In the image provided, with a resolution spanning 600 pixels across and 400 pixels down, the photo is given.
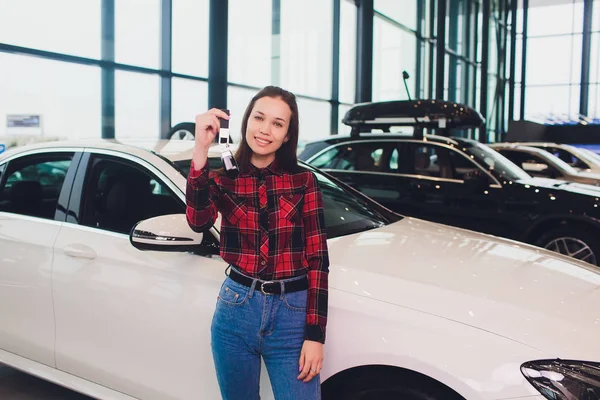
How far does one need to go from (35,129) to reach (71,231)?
4310mm

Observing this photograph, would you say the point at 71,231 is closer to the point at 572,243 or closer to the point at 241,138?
the point at 241,138

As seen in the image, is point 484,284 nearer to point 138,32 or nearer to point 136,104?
point 136,104

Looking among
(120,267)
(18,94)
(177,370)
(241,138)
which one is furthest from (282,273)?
(18,94)

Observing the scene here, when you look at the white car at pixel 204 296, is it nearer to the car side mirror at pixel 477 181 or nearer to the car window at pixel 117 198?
the car window at pixel 117 198

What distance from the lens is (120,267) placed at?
2.26 metres

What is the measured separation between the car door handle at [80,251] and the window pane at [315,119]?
328 inches

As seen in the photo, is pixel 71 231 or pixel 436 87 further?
pixel 436 87

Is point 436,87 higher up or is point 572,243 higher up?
point 436,87

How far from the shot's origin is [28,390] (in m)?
3.10

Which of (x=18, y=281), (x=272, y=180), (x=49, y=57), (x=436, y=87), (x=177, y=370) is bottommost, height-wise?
(x=177, y=370)

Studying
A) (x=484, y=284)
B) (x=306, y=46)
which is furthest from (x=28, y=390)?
(x=306, y=46)

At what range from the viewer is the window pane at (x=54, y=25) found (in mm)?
5848

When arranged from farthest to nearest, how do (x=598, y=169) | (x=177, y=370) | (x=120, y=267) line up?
(x=598, y=169), (x=120, y=267), (x=177, y=370)

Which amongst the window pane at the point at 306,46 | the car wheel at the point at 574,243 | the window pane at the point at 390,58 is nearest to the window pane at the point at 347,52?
the window pane at the point at 306,46
